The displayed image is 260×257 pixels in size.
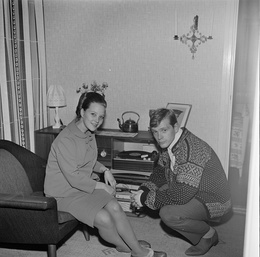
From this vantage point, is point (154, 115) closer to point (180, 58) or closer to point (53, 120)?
point (180, 58)

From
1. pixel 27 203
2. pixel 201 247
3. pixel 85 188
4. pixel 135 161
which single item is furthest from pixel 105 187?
pixel 135 161

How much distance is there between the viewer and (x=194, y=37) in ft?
11.2

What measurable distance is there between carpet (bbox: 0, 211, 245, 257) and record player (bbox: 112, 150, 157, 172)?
0.53 m

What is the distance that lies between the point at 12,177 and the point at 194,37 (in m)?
2.00

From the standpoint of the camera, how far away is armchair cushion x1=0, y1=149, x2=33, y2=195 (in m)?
2.57

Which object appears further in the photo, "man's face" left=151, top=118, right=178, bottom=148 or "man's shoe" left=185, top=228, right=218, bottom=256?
"man's shoe" left=185, top=228, right=218, bottom=256

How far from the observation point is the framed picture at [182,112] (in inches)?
137

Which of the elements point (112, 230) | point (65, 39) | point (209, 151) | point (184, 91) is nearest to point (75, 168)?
point (112, 230)

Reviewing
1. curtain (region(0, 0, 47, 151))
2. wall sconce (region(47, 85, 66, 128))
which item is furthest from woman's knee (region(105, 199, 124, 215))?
wall sconce (region(47, 85, 66, 128))

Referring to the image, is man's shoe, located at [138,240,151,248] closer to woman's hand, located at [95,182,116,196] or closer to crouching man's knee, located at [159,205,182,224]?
crouching man's knee, located at [159,205,182,224]

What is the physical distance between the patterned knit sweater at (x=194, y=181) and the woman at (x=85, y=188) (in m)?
0.28

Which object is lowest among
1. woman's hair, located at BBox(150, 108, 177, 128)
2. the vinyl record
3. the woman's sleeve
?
the vinyl record

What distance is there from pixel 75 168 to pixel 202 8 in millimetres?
1928

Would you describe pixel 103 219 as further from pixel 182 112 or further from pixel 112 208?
pixel 182 112
